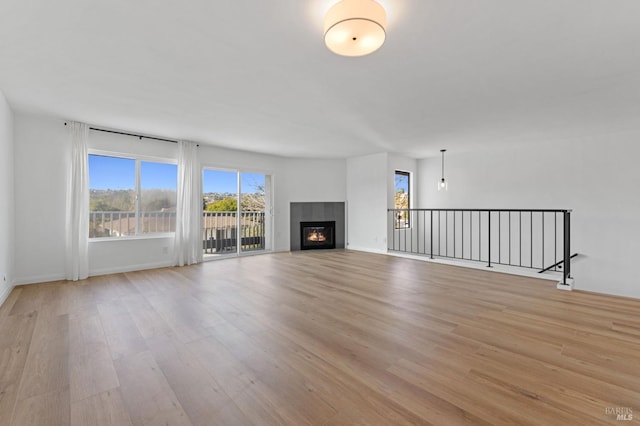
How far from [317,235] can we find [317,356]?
5797 mm

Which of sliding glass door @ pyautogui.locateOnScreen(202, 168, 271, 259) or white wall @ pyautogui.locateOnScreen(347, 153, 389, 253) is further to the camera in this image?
white wall @ pyautogui.locateOnScreen(347, 153, 389, 253)

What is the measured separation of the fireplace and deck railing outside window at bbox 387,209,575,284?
5.38 ft

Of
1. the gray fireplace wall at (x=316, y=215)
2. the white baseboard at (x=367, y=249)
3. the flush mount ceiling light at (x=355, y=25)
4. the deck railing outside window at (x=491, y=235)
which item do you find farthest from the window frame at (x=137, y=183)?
the deck railing outside window at (x=491, y=235)

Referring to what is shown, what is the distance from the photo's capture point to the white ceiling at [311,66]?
1995mm

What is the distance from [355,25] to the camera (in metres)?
1.85

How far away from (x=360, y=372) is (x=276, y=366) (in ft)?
1.93

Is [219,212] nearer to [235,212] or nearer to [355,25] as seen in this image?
[235,212]

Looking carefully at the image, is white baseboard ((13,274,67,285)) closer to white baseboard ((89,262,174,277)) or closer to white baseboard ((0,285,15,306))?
white baseboard ((0,285,15,306))

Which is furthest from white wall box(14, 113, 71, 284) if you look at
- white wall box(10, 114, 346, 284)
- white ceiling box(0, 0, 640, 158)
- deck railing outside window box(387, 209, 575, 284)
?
deck railing outside window box(387, 209, 575, 284)

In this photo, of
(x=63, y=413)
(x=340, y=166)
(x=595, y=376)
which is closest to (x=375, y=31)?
(x=595, y=376)

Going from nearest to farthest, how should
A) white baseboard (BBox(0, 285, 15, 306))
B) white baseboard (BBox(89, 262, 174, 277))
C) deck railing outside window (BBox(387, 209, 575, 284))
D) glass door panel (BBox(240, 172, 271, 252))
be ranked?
white baseboard (BBox(0, 285, 15, 306)) < white baseboard (BBox(89, 262, 174, 277)) < deck railing outside window (BBox(387, 209, 575, 284)) < glass door panel (BBox(240, 172, 271, 252))

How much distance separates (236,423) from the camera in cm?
144

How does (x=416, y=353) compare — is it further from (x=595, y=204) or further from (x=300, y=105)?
(x=595, y=204)

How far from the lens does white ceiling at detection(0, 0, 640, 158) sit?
1995mm
